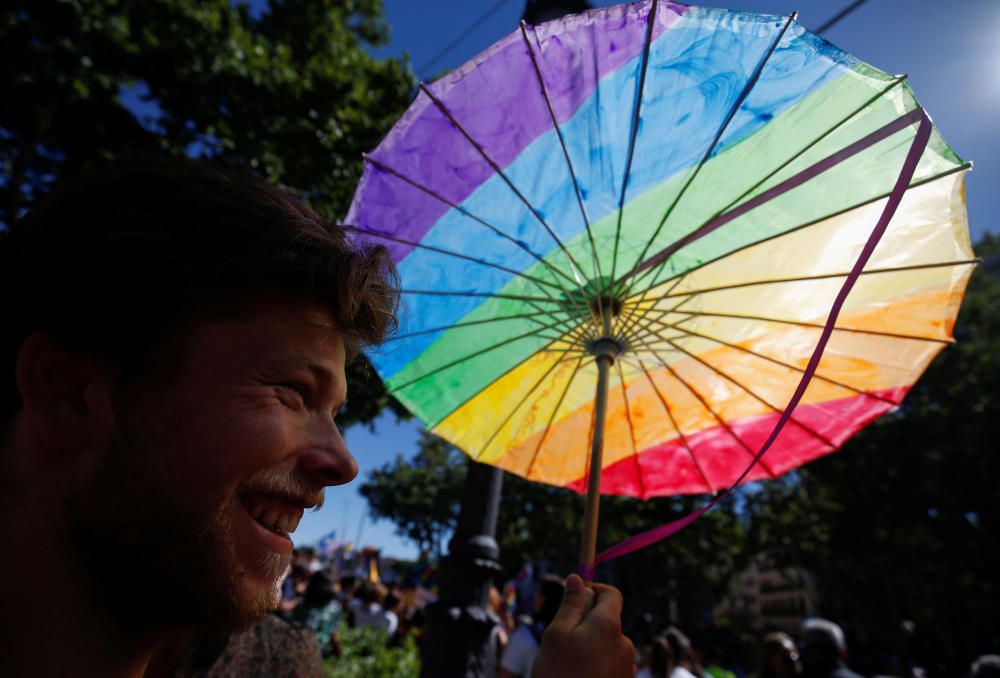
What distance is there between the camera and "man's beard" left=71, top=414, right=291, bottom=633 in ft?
3.21

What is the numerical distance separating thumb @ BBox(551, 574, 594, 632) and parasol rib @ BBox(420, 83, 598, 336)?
42.7 inches

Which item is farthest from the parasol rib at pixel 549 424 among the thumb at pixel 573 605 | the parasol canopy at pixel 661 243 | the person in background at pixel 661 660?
the person in background at pixel 661 660

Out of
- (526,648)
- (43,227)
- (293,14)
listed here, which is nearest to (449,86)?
(43,227)

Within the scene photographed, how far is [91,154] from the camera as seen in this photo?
8328 mm

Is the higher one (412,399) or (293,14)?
(293,14)

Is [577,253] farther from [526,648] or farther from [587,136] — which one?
[526,648]

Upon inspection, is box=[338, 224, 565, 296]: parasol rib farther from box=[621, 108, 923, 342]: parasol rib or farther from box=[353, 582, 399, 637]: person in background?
box=[353, 582, 399, 637]: person in background

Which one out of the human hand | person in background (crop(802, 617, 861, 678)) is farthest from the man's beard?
person in background (crop(802, 617, 861, 678))

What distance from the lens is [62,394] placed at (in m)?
1.05

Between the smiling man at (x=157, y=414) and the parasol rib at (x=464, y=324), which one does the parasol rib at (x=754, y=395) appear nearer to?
the parasol rib at (x=464, y=324)

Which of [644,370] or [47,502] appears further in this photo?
[644,370]

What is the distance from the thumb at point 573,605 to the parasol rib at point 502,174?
1085mm

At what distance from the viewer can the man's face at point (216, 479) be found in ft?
3.22

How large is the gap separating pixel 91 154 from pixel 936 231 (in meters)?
10.0
